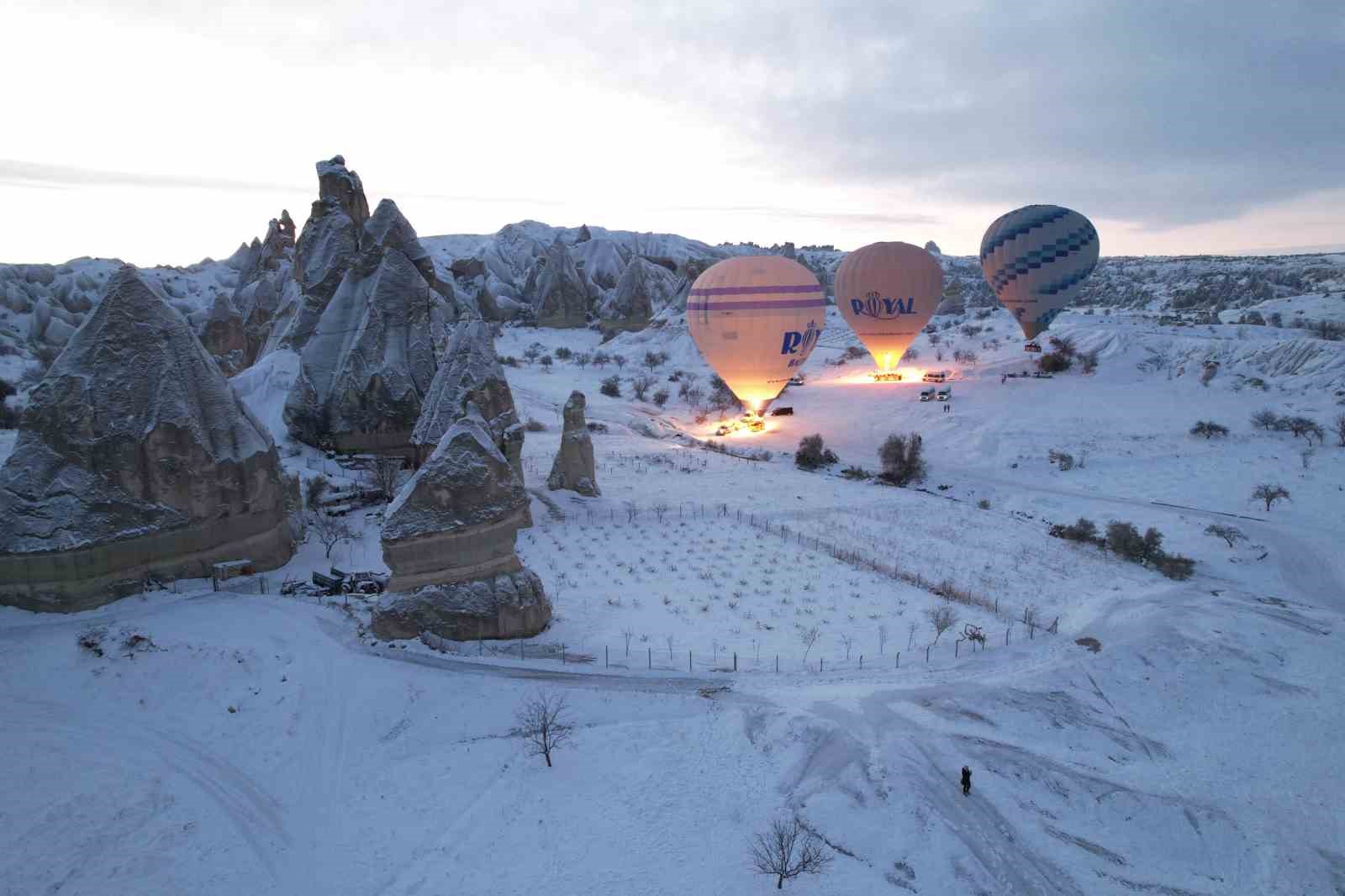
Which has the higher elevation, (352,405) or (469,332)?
(469,332)

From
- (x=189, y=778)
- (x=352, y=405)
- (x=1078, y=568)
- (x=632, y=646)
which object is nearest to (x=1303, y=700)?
(x=1078, y=568)

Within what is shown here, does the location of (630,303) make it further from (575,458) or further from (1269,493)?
(1269,493)

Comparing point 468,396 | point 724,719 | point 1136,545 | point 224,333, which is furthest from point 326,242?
point 1136,545

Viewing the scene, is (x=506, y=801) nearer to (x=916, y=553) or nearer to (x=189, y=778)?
(x=189, y=778)

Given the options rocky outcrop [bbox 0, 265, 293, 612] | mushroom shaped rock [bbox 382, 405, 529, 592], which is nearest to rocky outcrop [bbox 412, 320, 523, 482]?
rocky outcrop [bbox 0, 265, 293, 612]

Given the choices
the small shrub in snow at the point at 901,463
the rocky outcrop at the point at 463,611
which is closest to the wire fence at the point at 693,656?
the rocky outcrop at the point at 463,611

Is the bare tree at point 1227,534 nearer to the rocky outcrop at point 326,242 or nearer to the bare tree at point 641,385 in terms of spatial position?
the rocky outcrop at point 326,242

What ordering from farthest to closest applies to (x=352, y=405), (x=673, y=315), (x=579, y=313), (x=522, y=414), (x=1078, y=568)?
(x=579, y=313) → (x=673, y=315) → (x=522, y=414) → (x=352, y=405) → (x=1078, y=568)
